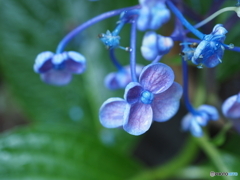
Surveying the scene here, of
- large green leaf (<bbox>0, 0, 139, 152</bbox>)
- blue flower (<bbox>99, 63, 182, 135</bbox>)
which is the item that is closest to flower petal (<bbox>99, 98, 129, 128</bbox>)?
blue flower (<bbox>99, 63, 182, 135</bbox>)

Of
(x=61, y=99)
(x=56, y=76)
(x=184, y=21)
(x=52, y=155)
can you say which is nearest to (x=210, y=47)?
(x=184, y=21)

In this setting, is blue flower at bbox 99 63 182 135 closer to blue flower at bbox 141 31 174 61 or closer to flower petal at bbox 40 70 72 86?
blue flower at bbox 141 31 174 61

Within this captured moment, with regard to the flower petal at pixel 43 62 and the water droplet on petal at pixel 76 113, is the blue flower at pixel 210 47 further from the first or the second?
the water droplet on petal at pixel 76 113

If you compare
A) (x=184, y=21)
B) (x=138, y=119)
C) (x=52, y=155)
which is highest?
(x=52, y=155)

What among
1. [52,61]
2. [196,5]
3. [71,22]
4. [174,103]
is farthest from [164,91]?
[71,22]

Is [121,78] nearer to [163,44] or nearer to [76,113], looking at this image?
[163,44]

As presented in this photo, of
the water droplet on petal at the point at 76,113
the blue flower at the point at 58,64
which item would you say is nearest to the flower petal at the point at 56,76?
the blue flower at the point at 58,64
